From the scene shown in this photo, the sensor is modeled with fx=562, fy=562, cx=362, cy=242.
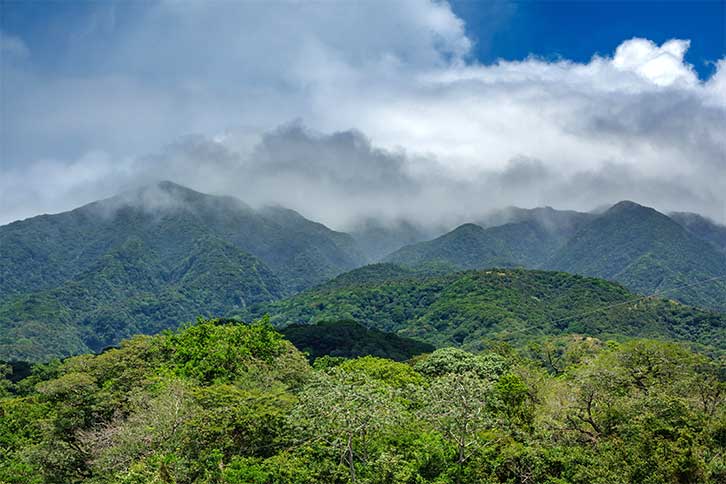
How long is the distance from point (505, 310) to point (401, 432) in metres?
106

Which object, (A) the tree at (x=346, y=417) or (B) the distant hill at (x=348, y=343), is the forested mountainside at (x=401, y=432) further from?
(B) the distant hill at (x=348, y=343)

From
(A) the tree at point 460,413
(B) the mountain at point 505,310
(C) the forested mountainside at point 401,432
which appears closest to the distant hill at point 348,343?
(B) the mountain at point 505,310

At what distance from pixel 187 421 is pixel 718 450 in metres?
23.4

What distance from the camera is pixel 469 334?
122m

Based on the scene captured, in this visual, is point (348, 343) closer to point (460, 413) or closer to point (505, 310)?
point (505, 310)

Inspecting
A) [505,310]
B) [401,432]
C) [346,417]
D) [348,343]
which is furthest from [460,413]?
[505,310]

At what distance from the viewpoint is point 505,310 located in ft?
418

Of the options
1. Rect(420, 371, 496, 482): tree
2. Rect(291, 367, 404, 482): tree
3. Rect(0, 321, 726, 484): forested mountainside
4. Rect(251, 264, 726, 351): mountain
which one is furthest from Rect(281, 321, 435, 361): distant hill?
Rect(291, 367, 404, 482): tree

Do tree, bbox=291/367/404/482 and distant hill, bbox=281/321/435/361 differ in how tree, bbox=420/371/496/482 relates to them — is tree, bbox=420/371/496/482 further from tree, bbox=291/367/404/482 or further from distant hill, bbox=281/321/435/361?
distant hill, bbox=281/321/435/361

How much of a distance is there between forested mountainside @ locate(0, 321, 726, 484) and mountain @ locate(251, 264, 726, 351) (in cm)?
6932

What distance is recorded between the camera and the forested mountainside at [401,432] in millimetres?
23531

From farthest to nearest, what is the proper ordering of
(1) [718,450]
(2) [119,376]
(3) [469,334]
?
(3) [469,334], (2) [119,376], (1) [718,450]

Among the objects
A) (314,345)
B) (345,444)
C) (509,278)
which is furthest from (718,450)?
(509,278)

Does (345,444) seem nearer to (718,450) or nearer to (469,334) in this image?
(718,450)
